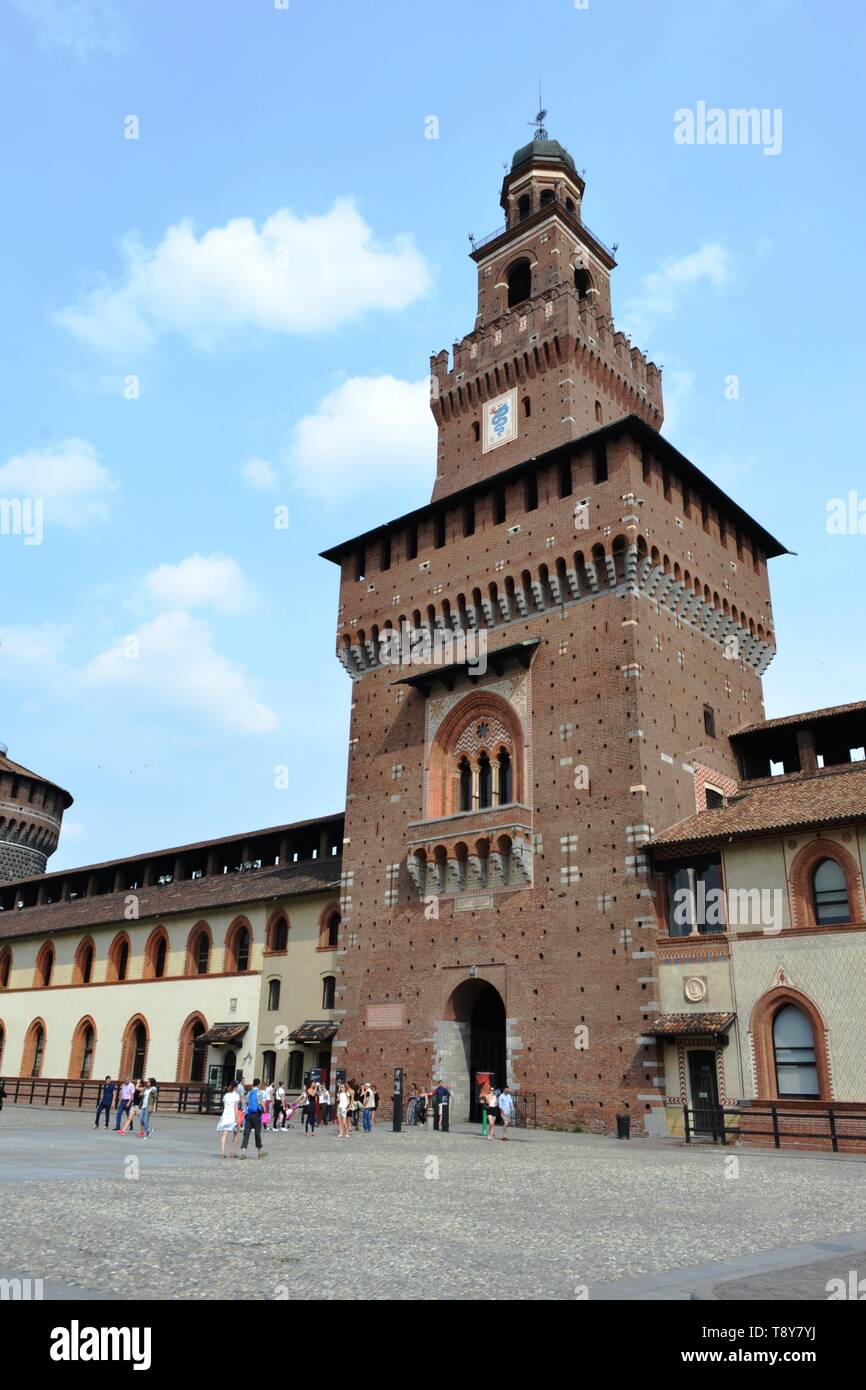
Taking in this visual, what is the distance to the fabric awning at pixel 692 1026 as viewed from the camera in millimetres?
27359

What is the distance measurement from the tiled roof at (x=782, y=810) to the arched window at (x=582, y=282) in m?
23.8

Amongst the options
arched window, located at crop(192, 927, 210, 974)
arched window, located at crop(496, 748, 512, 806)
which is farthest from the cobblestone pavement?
arched window, located at crop(192, 927, 210, 974)

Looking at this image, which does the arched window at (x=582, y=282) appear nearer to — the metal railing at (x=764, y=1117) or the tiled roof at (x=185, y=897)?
the tiled roof at (x=185, y=897)

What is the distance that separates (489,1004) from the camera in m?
34.6

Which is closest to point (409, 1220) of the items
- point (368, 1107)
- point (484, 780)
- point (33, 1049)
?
point (368, 1107)

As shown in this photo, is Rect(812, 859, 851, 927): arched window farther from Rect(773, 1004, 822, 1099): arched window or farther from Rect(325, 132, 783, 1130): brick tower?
Rect(325, 132, 783, 1130): brick tower

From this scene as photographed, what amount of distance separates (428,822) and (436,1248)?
2530cm

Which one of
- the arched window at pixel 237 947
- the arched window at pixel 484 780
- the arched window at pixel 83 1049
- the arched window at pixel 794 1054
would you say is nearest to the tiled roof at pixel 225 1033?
the arched window at pixel 237 947

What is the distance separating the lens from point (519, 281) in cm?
4553

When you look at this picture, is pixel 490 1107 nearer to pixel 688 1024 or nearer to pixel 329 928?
pixel 688 1024

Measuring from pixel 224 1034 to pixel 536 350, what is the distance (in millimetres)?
30009

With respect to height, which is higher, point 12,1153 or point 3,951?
point 3,951
